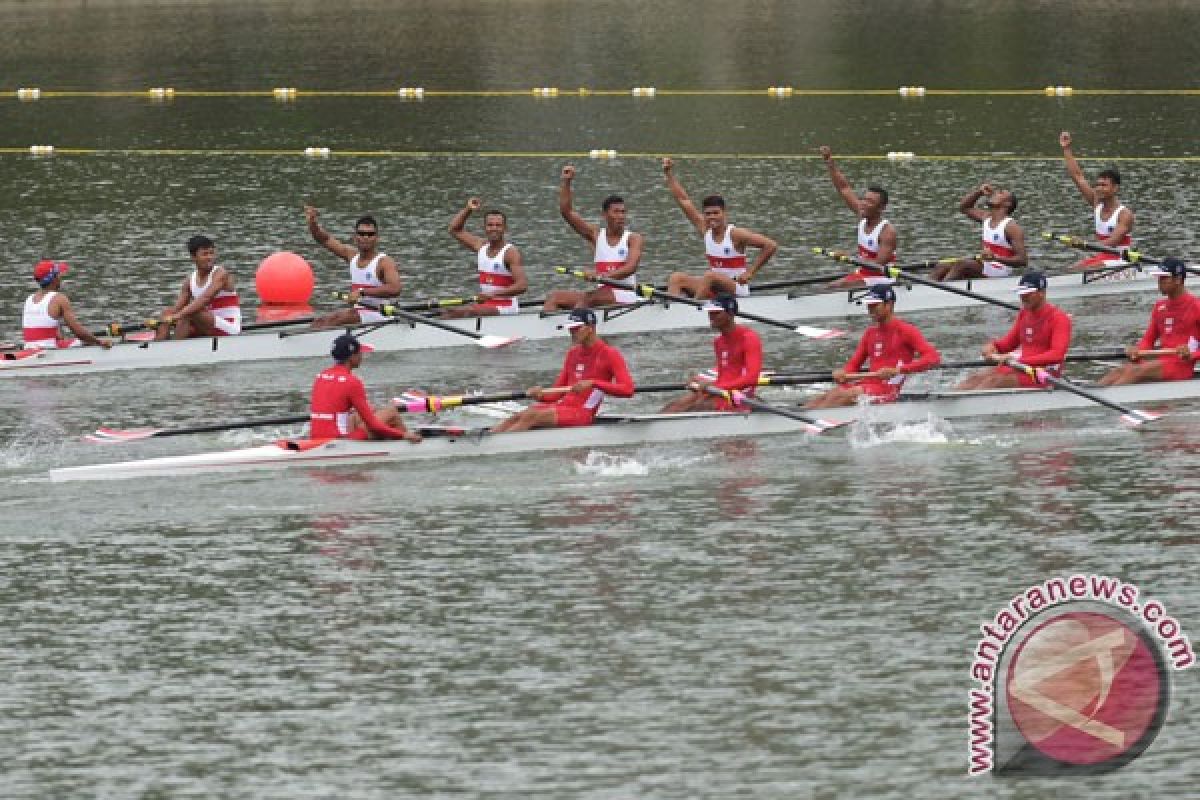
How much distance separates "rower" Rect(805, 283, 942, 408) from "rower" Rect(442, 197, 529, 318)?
5.49 metres

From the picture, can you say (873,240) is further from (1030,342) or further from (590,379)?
(590,379)

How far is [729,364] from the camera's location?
910 inches

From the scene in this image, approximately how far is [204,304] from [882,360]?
8.12 metres

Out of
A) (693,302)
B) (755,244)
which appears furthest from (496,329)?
(755,244)

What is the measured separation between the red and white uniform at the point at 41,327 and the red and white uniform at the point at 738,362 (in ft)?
25.5

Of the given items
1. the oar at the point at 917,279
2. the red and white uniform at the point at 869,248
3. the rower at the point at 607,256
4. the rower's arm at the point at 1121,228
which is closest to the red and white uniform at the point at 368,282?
the rower at the point at 607,256

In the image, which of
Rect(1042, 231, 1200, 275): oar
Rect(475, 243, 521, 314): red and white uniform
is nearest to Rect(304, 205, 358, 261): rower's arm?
Rect(475, 243, 521, 314): red and white uniform

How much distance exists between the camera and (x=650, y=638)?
690 inches

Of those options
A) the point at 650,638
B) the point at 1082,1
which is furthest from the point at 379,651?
the point at 1082,1

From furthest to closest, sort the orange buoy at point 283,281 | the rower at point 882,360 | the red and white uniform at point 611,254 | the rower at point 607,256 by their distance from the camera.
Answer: the orange buoy at point 283,281
the red and white uniform at point 611,254
the rower at point 607,256
the rower at point 882,360

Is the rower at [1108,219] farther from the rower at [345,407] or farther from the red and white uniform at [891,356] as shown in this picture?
the rower at [345,407]

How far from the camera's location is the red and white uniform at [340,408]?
2130 cm

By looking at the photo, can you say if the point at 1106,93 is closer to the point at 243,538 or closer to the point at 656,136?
the point at 656,136

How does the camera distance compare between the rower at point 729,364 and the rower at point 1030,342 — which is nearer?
the rower at point 729,364
